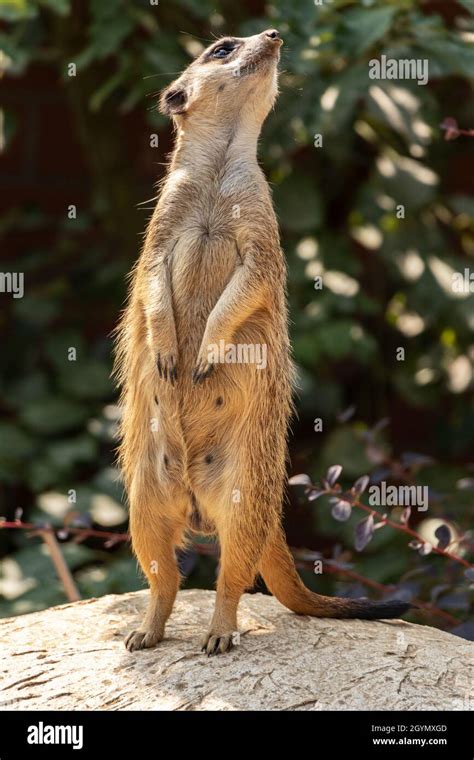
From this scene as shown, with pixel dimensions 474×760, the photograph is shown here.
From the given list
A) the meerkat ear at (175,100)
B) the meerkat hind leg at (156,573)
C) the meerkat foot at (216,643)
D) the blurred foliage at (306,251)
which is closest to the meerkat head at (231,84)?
the meerkat ear at (175,100)

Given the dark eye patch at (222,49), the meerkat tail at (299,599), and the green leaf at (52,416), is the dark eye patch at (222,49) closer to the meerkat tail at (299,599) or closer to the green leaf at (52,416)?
the meerkat tail at (299,599)

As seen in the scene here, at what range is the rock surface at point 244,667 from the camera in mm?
3053

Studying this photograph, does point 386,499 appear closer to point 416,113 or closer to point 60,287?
point 416,113

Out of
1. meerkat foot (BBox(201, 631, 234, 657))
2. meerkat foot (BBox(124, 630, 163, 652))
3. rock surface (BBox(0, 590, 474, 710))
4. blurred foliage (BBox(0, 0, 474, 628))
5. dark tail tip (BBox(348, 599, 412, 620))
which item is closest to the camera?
rock surface (BBox(0, 590, 474, 710))

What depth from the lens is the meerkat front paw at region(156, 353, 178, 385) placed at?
3391mm

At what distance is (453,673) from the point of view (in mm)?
3238

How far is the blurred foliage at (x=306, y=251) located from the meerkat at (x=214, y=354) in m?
1.22

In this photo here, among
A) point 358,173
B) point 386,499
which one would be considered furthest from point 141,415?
point 358,173

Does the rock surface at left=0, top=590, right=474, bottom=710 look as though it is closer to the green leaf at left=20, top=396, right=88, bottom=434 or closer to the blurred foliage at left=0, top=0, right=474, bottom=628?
the blurred foliage at left=0, top=0, right=474, bottom=628

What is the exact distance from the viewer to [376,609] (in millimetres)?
3760

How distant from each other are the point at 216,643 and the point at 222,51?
1.93 metres

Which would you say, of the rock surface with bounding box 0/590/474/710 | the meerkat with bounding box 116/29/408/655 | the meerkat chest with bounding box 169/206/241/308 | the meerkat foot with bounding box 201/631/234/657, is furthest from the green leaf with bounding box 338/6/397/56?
the meerkat foot with bounding box 201/631/234/657

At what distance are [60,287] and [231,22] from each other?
1886mm

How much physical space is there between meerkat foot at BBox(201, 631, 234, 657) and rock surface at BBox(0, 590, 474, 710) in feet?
0.08
